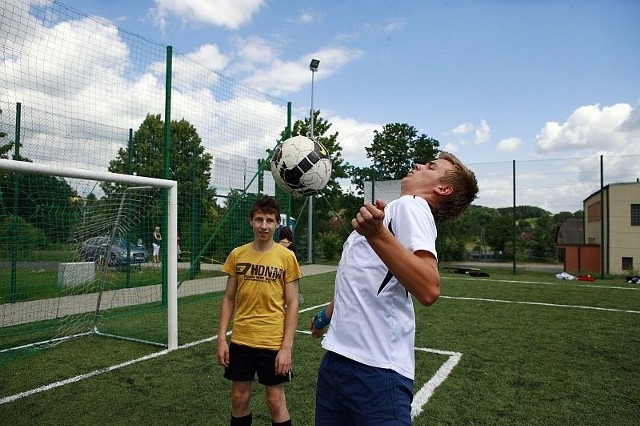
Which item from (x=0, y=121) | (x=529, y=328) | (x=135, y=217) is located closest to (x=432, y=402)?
(x=529, y=328)

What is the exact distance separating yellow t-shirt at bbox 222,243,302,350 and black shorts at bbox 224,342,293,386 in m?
0.05

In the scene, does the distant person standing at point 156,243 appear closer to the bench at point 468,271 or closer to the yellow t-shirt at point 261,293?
the yellow t-shirt at point 261,293

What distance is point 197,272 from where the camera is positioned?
9.98m

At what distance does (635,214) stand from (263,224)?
57.3ft

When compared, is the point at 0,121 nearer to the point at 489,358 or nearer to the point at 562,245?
the point at 489,358

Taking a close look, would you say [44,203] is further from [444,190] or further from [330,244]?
[330,244]

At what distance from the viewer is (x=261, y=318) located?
296 centimetres

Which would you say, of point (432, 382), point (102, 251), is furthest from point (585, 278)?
point (102, 251)

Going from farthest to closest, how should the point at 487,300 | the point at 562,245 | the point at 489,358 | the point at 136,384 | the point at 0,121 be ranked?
the point at 562,245 < the point at 487,300 < the point at 0,121 < the point at 489,358 < the point at 136,384

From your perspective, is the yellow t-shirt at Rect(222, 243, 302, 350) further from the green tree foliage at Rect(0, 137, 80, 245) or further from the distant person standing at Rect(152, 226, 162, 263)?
the distant person standing at Rect(152, 226, 162, 263)

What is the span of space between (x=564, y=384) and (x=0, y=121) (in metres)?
7.95

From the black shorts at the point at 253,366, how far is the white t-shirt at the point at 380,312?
1275 millimetres

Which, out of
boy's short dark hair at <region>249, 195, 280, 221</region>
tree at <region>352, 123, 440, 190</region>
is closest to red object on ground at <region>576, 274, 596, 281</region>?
boy's short dark hair at <region>249, 195, 280, 221</region>

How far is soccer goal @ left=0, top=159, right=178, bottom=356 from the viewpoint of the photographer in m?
5.71
